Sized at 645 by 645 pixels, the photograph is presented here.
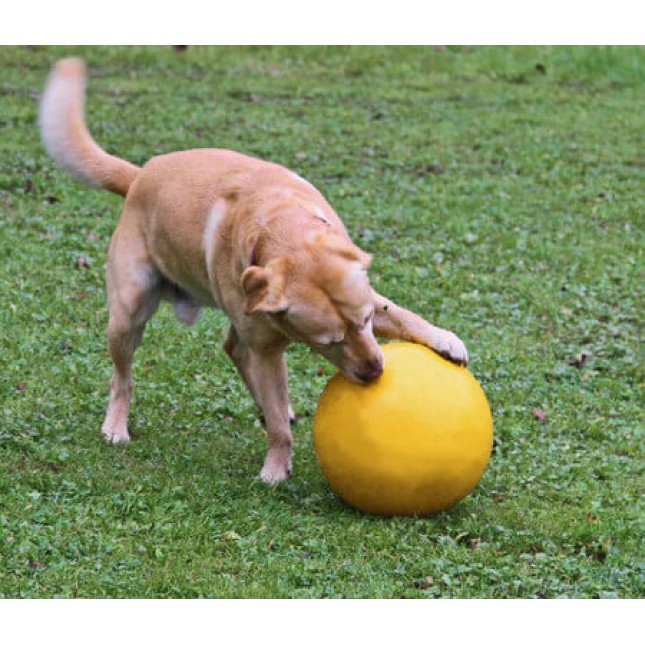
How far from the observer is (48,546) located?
566 cm

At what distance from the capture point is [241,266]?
6.18m

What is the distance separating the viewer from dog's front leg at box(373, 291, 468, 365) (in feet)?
20.7

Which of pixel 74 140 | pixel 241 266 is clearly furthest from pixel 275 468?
pixel 74 140

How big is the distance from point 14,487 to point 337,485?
5.51ft

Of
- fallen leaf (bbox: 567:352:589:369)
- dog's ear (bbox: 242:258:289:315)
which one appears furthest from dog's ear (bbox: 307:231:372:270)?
fallen leaf (bbox: 567:352:589:369)

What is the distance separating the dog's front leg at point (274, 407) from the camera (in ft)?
21.3

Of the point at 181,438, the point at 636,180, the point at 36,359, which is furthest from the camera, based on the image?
the point at 636,180

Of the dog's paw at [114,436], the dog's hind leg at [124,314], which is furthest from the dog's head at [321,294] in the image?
the dog's paw at [114,436]

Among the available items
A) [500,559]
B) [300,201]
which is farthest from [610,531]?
[300,201]

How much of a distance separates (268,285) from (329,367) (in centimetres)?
296

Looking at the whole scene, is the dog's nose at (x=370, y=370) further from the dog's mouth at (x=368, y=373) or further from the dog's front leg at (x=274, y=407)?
the dog's front leg at (x=274, y=407)

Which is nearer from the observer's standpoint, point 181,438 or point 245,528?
point 245,528

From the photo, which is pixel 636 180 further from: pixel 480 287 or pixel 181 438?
pixel 181 438

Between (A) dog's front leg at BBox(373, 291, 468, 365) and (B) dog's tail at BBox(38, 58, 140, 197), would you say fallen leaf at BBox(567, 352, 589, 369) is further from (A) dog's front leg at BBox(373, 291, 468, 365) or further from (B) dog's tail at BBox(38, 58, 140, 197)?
(B) dog's tail at BBox(38, 58, 140, 197)
